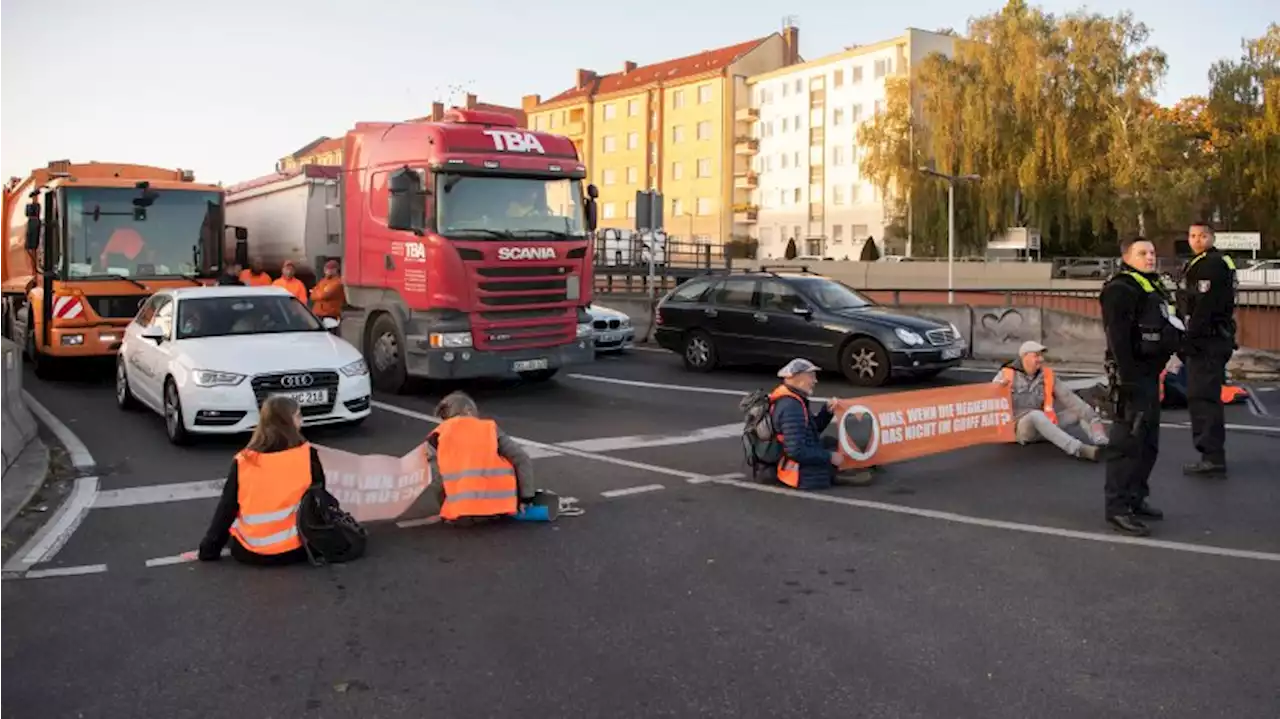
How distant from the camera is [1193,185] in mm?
45500

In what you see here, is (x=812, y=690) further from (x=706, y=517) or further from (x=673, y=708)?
(x=706, y=517)

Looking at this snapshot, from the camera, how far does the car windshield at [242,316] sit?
1146cm

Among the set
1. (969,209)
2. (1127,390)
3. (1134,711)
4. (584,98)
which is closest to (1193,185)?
(969,209)

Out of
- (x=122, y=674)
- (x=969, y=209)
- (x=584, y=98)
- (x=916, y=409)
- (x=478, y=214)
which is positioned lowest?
(x=122, y=674)

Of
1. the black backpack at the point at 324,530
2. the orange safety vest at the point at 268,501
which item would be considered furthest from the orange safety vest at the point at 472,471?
the orange safety vest at the point at 268,501

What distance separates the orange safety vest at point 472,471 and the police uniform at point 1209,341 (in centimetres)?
530

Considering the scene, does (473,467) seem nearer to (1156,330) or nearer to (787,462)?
(787,462)

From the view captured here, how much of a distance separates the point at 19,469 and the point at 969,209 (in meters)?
46.1

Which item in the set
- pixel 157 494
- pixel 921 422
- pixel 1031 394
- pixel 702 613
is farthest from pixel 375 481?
pixel 1031 394

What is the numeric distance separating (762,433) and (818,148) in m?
71.9

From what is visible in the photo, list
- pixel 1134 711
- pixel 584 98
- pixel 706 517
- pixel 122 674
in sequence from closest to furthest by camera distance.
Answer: pixel 1134 711 < pixel 122 674 < pixel 706 517 < pixel 584 98

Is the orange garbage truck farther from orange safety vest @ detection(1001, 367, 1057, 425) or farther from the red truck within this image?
orange safety vest @ detection(1001, 367, 1057, 425)

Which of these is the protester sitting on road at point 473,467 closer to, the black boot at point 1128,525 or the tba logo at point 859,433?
the tba logo at point 859,433

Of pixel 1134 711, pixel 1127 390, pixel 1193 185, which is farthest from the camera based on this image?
pixel 1193 185
